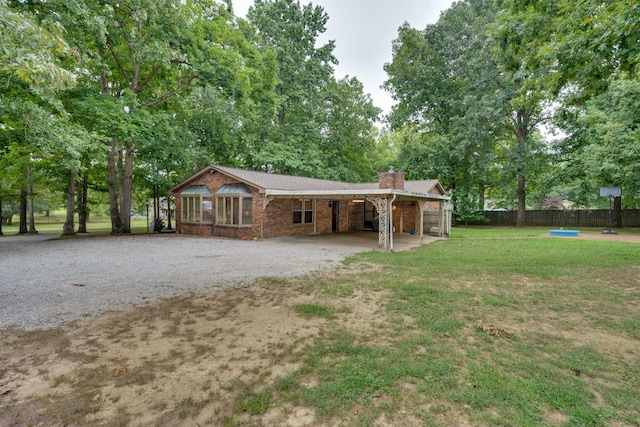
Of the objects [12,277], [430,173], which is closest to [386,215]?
[12,277]

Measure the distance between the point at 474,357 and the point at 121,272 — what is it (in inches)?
293

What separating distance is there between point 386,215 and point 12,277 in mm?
10388

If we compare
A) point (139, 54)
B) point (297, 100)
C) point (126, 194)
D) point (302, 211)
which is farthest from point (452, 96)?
point (126, 194)

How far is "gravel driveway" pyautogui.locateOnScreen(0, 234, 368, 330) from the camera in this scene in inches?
184

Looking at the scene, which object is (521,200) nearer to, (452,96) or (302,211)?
(452,96)

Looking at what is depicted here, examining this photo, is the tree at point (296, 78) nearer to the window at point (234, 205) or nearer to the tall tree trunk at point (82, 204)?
the window at point (234, 205)

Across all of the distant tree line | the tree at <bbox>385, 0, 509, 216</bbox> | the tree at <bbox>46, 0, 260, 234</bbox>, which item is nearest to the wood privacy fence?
the distant tree line

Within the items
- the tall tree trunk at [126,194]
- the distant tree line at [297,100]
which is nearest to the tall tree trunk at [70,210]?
the distant tree line at [297,100]

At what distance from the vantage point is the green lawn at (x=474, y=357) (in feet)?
7.61

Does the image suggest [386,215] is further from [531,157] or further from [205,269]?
[531,157]

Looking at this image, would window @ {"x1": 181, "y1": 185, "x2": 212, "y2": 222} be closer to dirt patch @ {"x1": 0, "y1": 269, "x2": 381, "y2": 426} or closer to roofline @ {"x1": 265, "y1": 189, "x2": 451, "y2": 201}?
roofline @ {"x1": 265, "y1": 189, "x2": 451, "y2": 201}

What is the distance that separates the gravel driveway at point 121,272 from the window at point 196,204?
4.04 m

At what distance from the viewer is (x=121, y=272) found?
6.88m

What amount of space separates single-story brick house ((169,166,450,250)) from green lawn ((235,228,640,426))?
573 cm
